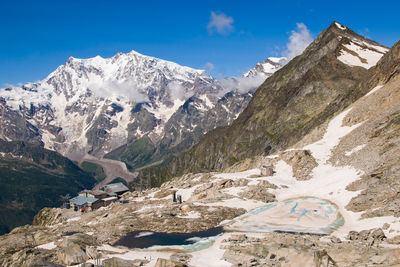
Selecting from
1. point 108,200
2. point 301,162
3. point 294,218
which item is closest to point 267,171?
point 301,162

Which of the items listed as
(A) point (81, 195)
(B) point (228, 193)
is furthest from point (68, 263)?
(A) point (81, 195)

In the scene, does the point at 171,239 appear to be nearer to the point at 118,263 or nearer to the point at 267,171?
the point at 118,263

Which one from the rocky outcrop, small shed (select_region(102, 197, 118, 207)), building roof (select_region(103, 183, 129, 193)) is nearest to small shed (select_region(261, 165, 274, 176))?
the rocky outcrop

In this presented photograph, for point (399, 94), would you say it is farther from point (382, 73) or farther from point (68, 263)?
point (68, 263)

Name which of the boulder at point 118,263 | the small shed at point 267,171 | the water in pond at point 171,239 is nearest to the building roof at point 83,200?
the small shed at point 267,171

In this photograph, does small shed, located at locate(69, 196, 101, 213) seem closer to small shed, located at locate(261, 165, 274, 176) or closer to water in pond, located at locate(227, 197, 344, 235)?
small shed, located at locate(261, 165, 274, 176)

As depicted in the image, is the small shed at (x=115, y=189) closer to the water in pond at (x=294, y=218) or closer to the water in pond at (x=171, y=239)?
the water in pond at (x=294, y=218)
